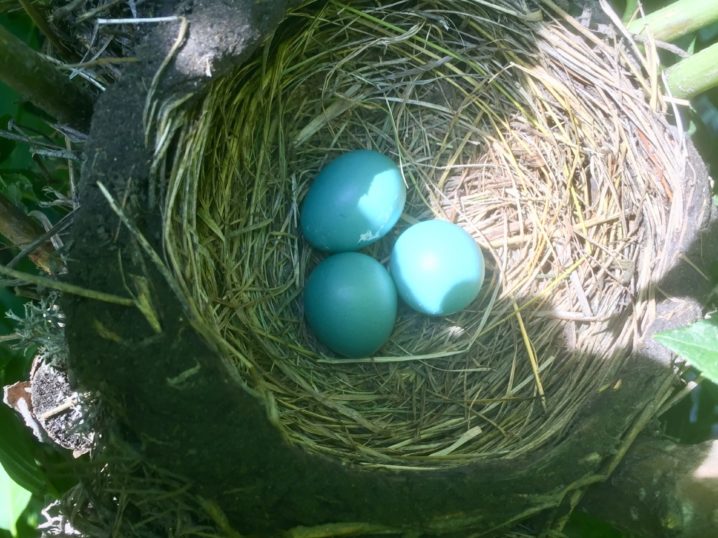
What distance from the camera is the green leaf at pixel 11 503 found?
4.74 ft

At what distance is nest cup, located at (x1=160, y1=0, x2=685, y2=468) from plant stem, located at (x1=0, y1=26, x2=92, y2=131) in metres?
0.26

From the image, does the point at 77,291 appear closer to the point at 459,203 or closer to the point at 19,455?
the point at 19,455

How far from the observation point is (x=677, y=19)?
1.55m

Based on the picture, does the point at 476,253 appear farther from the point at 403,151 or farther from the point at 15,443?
the point at 15,443

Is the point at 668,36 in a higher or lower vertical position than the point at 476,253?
higher

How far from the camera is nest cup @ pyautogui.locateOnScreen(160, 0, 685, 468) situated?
154cm

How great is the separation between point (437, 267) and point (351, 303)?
206 millimetres

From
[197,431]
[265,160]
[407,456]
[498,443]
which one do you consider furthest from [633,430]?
[265,160]

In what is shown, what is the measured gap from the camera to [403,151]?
1837mm

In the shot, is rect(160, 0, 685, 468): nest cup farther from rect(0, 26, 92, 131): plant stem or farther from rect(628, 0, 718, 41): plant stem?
rect(0, 26, 92, 131): plant stem

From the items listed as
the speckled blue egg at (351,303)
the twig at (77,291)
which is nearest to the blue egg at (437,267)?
the speckled blue egg at (351,303)

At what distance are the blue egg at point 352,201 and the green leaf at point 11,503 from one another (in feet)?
2.59

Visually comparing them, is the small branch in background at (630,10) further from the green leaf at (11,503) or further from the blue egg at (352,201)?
the green leaf at (11,503)

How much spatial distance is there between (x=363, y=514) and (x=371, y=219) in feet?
2.23
